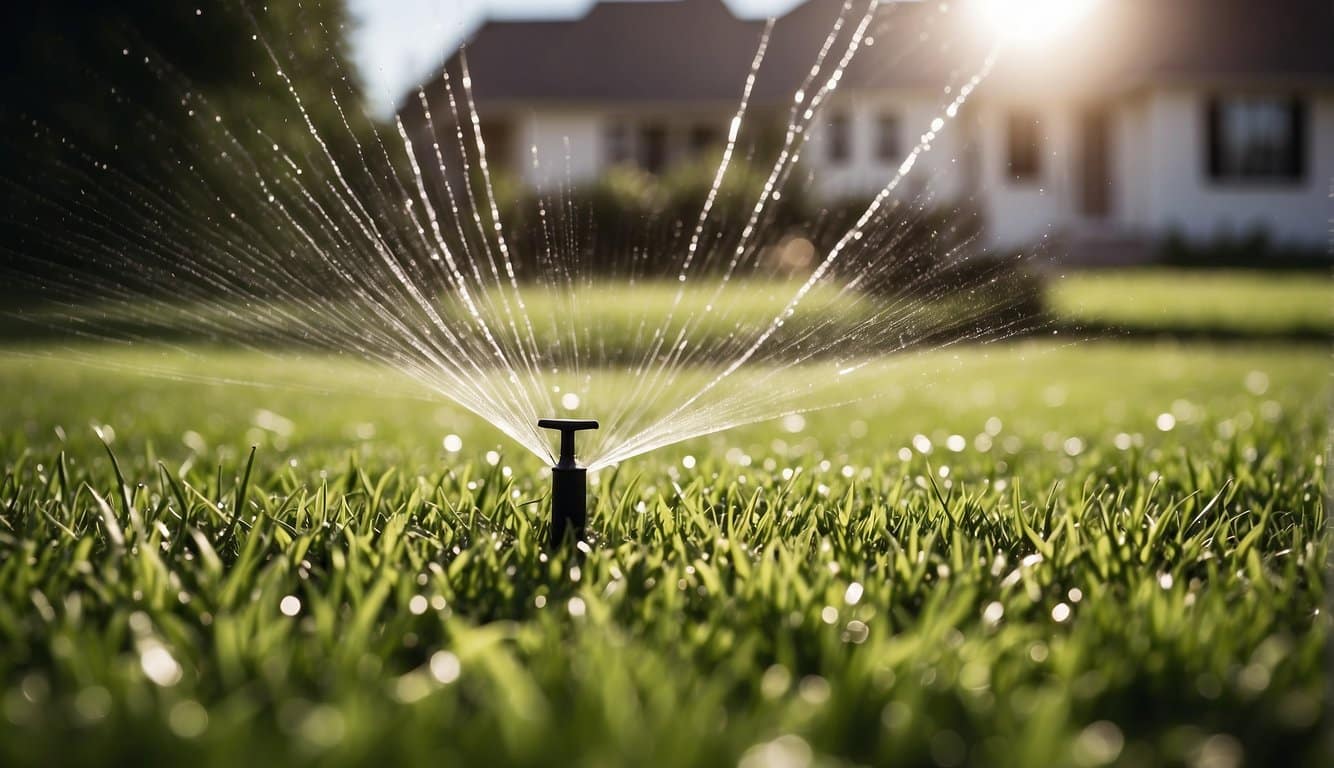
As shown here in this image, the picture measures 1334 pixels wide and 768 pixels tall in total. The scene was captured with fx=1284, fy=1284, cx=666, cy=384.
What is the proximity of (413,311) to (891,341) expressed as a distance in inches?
53.5

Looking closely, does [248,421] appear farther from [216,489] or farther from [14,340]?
[14,340]

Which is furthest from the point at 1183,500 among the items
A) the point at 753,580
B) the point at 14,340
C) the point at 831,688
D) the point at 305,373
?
the point at 14,340

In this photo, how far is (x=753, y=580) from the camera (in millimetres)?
2303

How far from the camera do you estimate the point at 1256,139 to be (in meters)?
23.1

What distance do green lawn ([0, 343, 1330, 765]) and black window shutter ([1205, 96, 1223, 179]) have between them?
2064 cm

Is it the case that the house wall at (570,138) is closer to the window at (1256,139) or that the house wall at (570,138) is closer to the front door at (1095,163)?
the front door at (1095,163)

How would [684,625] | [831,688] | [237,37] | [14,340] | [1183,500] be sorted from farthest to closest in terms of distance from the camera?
[237,37]
[14,340]
[1183,500]
[684,625]
[831,688]

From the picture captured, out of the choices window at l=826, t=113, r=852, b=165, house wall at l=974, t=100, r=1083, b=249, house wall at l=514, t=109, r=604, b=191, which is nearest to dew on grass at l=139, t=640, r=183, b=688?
house wall at l=974, t=100, r=1083, b=249

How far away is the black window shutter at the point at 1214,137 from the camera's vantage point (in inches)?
898

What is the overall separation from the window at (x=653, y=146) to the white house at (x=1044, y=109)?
0.10 feet

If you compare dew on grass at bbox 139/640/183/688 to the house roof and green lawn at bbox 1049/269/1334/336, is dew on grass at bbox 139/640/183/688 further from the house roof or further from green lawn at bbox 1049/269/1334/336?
the house roof

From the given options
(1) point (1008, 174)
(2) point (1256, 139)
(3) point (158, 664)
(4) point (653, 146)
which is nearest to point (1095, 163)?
(1) point (1008, 174)

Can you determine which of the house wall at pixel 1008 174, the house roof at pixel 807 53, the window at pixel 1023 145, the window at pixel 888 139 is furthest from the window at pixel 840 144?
the window at pixel 1023 145

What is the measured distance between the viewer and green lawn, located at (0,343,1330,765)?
62.5 inches
